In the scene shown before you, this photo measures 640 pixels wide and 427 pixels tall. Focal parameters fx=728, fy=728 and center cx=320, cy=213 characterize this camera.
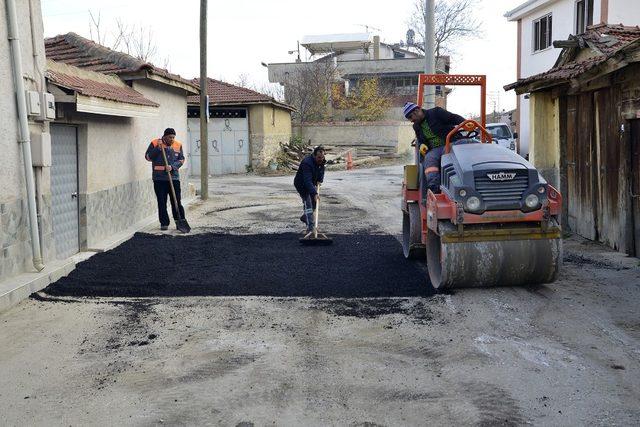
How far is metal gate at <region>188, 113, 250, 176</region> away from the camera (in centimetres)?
3009

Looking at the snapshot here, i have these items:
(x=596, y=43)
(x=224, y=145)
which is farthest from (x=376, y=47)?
(x=596, y=43)

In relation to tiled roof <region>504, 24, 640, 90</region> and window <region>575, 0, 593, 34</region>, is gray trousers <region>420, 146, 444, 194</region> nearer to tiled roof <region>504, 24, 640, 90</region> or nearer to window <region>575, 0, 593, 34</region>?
tiled roof <region>504, 24, 640, 90</region>

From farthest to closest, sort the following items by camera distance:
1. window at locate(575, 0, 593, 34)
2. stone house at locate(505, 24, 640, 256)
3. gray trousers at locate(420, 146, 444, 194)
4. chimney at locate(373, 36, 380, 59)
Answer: chimney at locate(373, 36, 380, 59) → window at locate(575, 0, 593, 34) → stone house at locate(505, 24, 640, 256) → gray trousers at locate(420, 146, 444, 194)

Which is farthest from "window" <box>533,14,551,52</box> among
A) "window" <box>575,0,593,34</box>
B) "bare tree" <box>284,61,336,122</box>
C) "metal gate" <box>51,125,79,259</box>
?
"metal gate" <box>51,125,79,259</box>

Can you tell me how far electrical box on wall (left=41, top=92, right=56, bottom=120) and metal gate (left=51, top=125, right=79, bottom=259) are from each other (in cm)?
112

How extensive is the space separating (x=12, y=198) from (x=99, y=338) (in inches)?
101

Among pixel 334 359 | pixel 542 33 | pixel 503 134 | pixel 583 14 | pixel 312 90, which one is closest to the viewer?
pixel 334 359

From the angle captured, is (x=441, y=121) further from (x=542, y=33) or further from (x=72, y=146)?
(x=542, y=33)

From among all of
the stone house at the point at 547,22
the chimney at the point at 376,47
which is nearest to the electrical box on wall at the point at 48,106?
the stone house at the point at 547,22

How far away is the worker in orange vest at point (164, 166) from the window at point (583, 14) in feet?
48.3

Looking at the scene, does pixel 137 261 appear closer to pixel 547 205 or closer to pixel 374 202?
pixel 547 205

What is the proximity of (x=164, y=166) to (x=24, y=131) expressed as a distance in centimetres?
463

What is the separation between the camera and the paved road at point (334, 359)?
4.78 meters

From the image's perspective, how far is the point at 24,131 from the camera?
26.9 feet
